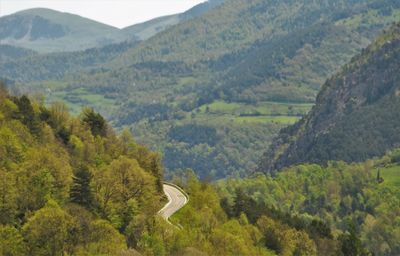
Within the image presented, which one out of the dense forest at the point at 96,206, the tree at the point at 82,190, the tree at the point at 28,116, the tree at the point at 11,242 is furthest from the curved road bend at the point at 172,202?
the tree at the point at 11,242

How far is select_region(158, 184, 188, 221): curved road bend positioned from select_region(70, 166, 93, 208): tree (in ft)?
61.6

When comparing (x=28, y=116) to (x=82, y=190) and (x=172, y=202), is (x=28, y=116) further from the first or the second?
(x=82, y=190)

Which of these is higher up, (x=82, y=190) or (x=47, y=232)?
(x=47, y=232)

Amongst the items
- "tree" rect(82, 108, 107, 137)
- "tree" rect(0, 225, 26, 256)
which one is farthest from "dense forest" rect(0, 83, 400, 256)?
"tree" rect(82, 108, 107, 137)

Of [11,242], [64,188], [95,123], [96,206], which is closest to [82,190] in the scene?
[64,188]

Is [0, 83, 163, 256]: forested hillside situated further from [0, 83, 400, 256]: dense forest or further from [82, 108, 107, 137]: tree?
[82, 108, 107, 137]: tree

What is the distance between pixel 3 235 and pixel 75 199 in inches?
895

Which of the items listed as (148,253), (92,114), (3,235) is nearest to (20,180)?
(3,235)

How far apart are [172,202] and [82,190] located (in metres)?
37.4

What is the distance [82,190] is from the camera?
110m

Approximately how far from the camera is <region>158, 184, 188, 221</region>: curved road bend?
131350 millimetres

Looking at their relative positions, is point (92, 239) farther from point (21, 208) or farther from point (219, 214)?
point (219, 214)

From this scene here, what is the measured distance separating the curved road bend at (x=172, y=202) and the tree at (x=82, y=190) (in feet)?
61.6

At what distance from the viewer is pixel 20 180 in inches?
4136
